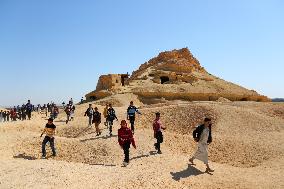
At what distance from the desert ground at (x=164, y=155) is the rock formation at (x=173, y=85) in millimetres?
18760

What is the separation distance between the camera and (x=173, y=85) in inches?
2128

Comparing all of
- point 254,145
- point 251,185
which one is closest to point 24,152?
point 251,185

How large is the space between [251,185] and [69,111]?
18363mm

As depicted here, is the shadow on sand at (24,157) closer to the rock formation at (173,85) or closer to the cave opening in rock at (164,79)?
the rock formation at (173,85)

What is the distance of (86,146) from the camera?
19.5 meters

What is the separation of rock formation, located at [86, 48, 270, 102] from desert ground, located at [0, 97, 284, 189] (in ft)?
61.5

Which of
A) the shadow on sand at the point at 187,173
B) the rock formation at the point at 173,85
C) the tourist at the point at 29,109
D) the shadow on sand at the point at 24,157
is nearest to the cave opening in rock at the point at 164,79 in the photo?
the rock formation at the point at 173,85

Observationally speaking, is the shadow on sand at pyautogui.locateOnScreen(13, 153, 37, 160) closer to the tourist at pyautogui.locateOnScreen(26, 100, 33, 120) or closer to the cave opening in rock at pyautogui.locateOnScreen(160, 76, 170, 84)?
the tourist at pyautogui.locateOnScreen(26, 100, 33, 120)

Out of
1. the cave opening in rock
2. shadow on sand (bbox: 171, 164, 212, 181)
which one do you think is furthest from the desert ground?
the cave opening in rock

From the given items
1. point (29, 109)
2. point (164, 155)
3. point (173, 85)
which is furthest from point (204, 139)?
point (173, 85)

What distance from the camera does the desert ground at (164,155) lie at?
12922mm

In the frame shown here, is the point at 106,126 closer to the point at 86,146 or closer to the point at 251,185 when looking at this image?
the point at 86,146

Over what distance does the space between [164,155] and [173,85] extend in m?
37.3

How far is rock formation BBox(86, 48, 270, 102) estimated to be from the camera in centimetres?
5100
